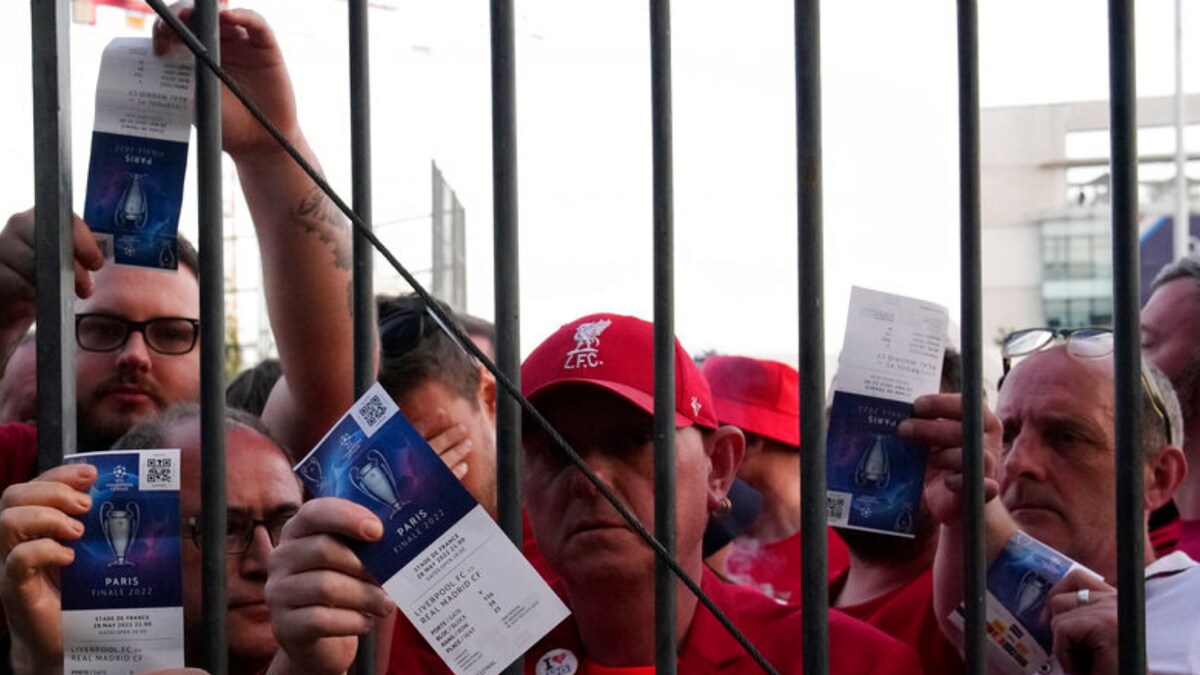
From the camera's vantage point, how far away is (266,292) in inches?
87.4

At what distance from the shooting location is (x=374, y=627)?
4.96 ft

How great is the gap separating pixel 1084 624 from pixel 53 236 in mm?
1077

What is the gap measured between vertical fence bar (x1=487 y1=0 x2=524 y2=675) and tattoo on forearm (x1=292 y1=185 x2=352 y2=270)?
728 millimetres

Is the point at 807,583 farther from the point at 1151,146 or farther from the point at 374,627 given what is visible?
the point at 1151,146

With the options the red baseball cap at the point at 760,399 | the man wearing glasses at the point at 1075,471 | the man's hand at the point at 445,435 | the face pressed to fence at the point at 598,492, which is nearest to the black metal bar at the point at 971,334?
the man wearing glasses at the point at 1075,471

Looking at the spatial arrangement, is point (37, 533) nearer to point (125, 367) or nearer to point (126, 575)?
point (126, 575)

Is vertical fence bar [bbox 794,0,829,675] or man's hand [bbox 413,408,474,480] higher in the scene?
vertical fence bar [bbox 794,0,829,675]

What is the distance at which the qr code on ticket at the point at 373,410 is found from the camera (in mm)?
1422

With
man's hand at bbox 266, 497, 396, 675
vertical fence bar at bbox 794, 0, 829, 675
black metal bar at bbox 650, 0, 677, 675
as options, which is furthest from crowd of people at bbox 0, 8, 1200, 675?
vertical fence bar at bbox 794, 0, 829, 675

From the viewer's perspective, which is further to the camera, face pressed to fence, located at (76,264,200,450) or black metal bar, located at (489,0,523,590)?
face pressed to fence, located at (76,264,200,450)

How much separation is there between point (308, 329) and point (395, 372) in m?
0.46

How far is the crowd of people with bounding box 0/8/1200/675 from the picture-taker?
1.52 meters

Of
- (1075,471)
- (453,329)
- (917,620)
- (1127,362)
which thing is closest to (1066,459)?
(1075,471)

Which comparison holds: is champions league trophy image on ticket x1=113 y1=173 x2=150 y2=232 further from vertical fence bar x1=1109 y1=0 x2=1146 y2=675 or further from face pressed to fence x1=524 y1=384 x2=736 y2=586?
vertical fence bar x1=1109 y1=0 x2=1146 y2=675
